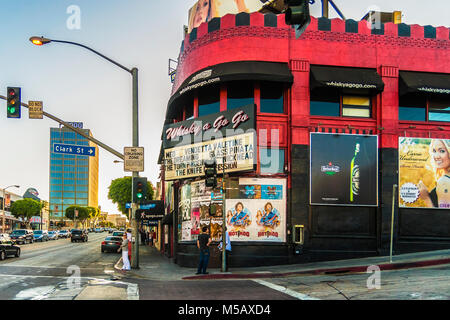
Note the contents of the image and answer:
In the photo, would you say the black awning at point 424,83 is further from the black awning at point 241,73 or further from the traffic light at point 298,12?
the traffic light at point 298,12

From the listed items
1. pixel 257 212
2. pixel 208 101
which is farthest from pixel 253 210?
pixel 208 101

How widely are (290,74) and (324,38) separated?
108 inches

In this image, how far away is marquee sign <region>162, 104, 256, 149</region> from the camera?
2084 cm

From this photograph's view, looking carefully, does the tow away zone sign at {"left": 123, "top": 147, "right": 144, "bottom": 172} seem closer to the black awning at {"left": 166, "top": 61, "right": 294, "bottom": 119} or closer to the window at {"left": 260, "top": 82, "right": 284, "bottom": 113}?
the black awning at {"left": 166, "top": 61, "right": 294, "bottom": 119}

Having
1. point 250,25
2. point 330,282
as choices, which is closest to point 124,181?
point 250,25

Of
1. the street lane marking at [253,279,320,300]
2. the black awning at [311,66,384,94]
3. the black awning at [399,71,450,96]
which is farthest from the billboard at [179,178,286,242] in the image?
the black awning at [399,71,450,96]

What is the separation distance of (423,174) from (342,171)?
3.83 meters

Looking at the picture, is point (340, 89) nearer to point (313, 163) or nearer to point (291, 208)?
point (313, 163)

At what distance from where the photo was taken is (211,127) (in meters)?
22.2

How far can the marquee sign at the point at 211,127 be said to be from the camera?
20.8m

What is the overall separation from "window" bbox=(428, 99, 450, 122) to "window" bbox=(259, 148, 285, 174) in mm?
7605

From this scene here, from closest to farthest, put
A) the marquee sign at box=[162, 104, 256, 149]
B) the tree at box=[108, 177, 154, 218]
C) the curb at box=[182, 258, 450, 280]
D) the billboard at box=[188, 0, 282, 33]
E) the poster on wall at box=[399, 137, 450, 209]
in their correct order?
the curb at box=[182, 258, 450, 280] → the marquee sign at box=[162, 104, 256, 149] → the poster on wall at box=[399, 137, 450, 209] → the billboard at box=[188, 0, 282, 33] → the tree at box=[108, 177, 154, 218]

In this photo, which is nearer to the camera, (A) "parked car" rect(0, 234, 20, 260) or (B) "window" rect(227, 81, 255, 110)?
(B) "window" rect(227, 81, 255, 110)

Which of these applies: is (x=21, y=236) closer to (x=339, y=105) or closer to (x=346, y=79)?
(x=339, y=105)
